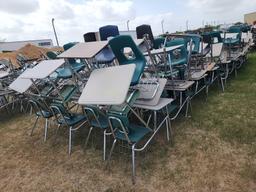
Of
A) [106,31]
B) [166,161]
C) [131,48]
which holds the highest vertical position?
[106,31]

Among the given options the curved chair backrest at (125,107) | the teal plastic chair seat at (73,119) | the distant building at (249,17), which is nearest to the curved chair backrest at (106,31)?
the teal plastic chair seat at (73,119)

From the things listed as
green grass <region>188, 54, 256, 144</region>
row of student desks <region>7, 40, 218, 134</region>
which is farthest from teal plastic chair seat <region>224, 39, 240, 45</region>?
row of student desks <region>7, 40, 218, 134</region>

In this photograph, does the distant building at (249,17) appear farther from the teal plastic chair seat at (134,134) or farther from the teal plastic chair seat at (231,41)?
the teal plastic chair seat at (134,134)

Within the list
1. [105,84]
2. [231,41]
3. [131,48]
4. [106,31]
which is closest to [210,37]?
[231,41]

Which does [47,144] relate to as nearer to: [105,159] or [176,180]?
[105,159]

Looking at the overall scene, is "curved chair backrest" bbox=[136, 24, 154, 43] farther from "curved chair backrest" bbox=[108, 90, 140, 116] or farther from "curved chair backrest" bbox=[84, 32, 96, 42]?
"curved chair backrest" bbox=[108, 90, 140, 116]

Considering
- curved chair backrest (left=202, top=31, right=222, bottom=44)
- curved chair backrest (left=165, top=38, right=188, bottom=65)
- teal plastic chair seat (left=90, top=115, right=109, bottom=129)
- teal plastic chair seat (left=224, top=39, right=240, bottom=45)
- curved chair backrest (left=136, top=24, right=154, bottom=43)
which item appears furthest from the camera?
teal plastic chair seat (left=224, top=39, right=240, bottom=45)

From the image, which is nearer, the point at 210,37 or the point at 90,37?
the point at 90,37

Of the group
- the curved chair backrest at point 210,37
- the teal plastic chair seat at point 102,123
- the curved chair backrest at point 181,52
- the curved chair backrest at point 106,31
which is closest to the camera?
the teal plastic chair seat at point 102,123

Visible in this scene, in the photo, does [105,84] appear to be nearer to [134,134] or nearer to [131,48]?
[134,134]

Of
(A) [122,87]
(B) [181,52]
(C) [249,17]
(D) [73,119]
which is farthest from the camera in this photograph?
(C) [249,17]

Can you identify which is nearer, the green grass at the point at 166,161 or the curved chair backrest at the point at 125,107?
the green grass at the point at 166,161

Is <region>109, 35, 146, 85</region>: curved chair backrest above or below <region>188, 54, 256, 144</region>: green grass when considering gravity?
above

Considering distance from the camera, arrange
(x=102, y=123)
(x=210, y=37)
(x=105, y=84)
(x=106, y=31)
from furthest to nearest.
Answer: (x=210, y=37), (x=106, y=31), (x=102, y=123), (x=105, y=84)
